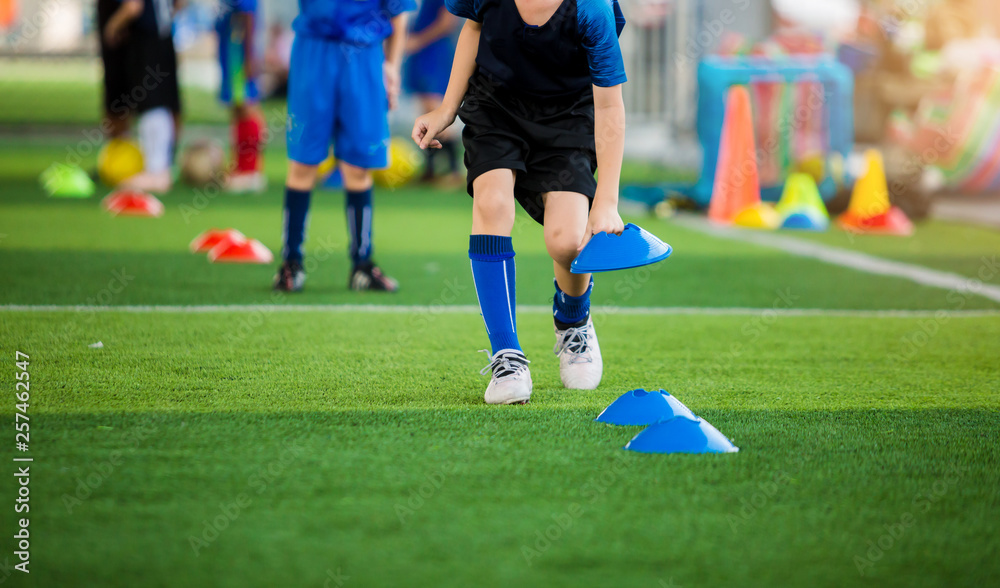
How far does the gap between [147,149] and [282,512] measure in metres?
8.04

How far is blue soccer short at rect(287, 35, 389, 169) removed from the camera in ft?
16.4

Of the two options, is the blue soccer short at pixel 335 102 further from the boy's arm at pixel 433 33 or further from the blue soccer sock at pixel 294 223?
the boy's arm at pixel 433 33

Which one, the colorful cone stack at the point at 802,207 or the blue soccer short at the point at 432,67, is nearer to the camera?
the colorful cone stack at the point at 802,207

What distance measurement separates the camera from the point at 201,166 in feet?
33.9

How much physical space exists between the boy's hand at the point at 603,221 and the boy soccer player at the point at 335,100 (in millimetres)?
2220

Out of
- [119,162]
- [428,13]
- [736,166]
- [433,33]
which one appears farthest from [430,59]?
[736,166]

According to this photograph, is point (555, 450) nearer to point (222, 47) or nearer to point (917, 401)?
→ point (917, 401)

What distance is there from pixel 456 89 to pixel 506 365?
862mm

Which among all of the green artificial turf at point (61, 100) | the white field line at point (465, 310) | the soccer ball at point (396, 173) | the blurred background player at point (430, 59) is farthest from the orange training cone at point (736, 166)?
the green artificial turf at point (61, 100)

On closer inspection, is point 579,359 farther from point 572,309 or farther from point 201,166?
point 201,166

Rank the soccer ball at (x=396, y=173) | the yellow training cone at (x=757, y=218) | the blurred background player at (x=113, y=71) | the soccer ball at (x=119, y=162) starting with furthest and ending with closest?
the soccer ball at (x=396, y=173)
the soccer ball at (x=119, y=162)
the blurred background player at (x=113, y=71)
the yellow training cone at (x=757, y=218)

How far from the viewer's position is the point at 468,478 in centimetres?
237

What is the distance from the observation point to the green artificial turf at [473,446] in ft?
6.40

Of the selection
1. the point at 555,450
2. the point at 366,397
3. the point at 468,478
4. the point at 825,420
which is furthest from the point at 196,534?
the point at 825,420
